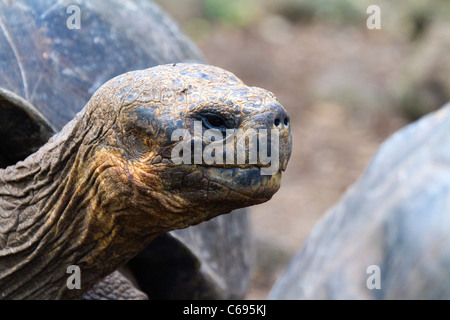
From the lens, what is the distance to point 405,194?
378 centimetres

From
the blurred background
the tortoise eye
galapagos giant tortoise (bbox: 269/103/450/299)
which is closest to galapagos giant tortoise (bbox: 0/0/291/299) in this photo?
the tortoise eye

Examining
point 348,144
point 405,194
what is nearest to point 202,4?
point 348,144

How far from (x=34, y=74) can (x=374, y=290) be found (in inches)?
74.6

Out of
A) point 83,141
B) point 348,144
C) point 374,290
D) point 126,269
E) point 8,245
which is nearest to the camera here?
point 83,141

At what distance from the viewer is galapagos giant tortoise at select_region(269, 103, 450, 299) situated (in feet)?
11.4

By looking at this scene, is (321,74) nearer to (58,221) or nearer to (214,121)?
(58,221)

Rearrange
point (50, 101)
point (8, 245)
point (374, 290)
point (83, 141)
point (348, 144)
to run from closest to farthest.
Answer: point (83, 141) < point (8, 245) < point (50, 101) < point (374, 290) < point (348, 144)

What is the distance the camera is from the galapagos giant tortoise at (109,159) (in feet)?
6.86

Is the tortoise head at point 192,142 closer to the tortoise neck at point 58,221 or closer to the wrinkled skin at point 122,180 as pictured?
the wrinkled skin at point 122,180

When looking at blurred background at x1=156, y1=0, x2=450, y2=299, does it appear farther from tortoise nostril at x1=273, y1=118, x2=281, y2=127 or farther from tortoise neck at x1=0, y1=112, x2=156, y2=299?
tortoise nostril at x1=273, y1=118, x2=281, y2=127

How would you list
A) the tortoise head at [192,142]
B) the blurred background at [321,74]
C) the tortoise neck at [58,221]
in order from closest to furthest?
the tortoise head at [192,142], the tortoise neck at [58,221], the blurred background at [321,74]

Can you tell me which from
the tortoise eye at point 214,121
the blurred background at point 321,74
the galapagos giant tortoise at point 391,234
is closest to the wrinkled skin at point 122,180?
the tortoise eye at point 214,121

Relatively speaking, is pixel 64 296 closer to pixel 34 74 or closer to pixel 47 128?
pixel 47 128

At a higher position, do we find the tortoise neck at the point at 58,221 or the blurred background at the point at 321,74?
the blurred background at the point at 321,74
